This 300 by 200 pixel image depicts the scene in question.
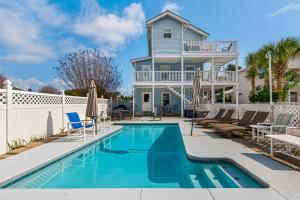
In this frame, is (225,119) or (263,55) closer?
(225,119)

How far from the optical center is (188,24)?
24.3 m

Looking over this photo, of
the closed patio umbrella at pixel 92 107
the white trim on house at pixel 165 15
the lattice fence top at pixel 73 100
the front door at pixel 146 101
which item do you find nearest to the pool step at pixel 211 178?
the closed patio umbrella at pixel 92 107

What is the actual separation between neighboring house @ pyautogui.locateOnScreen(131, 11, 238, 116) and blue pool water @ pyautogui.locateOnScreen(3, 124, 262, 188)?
1357cm

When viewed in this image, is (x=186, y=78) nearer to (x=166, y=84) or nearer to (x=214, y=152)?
(x=166, y=84)

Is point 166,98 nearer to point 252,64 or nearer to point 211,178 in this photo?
point 252,64

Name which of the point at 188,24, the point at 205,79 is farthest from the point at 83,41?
the point at 205,79

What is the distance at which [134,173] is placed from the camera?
598 centimetres

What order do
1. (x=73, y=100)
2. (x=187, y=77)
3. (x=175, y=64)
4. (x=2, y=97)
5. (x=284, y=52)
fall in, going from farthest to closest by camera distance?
→ 1. (x=175, y=64)
2. (x=187, y=77)
3. (x=284, y=52)
4. (x=73, y=100)
5. (x=2, y=97)

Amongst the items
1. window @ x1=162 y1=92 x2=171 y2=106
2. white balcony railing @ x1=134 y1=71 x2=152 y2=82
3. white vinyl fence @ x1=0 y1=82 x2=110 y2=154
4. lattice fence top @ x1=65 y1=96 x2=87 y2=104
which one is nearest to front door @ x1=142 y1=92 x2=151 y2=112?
window @ x1=162 y1=92 x2=171 y2=106

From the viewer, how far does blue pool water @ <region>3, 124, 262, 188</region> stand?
16.8 ft

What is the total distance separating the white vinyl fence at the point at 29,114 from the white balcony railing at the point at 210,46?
13.4 metres

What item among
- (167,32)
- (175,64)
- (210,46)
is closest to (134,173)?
(210,46)

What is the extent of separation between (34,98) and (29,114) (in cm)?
81

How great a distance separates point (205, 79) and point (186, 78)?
67.3 inches
